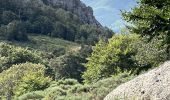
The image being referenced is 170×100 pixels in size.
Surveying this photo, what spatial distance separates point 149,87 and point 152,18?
681 cm

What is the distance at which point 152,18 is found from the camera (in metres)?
24.1

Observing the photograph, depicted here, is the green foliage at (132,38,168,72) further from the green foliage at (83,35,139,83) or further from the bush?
the bush

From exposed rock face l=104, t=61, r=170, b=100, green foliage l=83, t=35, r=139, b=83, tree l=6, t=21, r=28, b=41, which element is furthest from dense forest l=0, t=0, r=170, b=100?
tree l=6, t=21, r=28, b=41

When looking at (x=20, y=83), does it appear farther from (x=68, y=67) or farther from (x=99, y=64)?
(x=68, y=67)

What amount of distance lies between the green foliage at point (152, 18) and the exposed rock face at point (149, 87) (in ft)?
14.2

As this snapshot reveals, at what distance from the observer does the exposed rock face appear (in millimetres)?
17469

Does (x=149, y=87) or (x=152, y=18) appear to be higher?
(x=152, y=18)

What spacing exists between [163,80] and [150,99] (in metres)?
1.02

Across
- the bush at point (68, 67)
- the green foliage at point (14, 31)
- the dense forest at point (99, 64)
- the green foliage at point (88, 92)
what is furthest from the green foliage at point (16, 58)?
the green foliage at point (14, 31)

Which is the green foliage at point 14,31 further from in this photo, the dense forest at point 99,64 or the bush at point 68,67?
the bush at point 68,67

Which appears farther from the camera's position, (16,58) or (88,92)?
(16,58)

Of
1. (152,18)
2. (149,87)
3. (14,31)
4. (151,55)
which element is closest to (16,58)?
(151,55)

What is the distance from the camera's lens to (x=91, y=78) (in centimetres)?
7800

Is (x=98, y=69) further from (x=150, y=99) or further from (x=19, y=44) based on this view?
(x=19, y=44)
